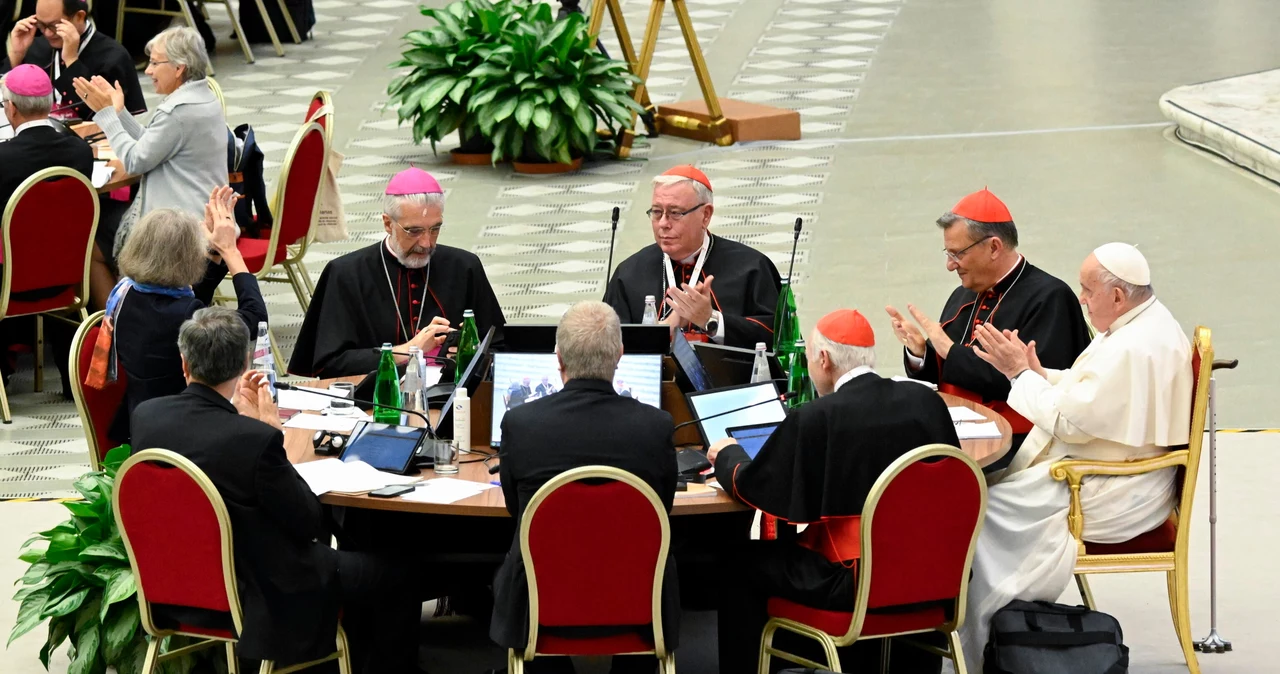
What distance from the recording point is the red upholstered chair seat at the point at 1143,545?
14.6 ft

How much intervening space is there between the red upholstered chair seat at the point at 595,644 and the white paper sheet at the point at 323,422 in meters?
0.91

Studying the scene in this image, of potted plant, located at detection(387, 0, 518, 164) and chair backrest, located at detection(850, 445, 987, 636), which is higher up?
chair backrest, located at detection(850, 445, 987, 636)

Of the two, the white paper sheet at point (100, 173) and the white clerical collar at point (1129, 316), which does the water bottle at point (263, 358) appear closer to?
the white clerical collar at point (1129, 316)

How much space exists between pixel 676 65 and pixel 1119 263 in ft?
28.5

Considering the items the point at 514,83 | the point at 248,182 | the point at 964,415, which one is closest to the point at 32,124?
the point at 248,182

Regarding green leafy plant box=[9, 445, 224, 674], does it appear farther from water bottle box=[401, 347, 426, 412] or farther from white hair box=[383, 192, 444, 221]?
white hair box=[383, 192, 444, 221]

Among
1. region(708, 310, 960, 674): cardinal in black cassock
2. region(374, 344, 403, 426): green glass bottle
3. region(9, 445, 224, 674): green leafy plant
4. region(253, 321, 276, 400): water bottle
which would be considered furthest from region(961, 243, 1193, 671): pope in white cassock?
region(9, 445, 224, 674): green leafy plant

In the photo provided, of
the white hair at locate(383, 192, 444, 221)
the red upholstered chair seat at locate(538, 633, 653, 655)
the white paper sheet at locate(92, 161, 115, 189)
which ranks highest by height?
the white hair at locate(383, 192, 444, 221)

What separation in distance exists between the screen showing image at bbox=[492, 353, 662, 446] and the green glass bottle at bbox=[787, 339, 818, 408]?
1.39 feet

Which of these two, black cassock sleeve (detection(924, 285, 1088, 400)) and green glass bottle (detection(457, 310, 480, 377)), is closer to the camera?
green glass bottle (detection(457, 310, 480, 377))

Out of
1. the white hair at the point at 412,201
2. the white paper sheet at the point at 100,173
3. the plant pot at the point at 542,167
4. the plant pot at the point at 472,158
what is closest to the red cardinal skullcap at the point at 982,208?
the white hair at the point at 412,201

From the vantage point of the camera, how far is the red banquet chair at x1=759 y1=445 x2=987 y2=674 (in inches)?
152

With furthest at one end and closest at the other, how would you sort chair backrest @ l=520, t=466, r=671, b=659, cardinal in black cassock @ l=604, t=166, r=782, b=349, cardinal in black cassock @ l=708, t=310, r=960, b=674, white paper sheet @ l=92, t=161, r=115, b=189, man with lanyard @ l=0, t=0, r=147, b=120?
man with lanyard @ l=0, t=0, r=147, b=120 → white paper sheet @ l=92, t=161, r=115, b=189 → cardinal in black cassock @ l=604, t=166, r=782, b=349 → cardinal in black cassock @ l=708, t=310, r=960, b=674 → chair backrest @ l=520, t=466, r=671, b=659

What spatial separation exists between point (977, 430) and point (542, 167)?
238 inches
